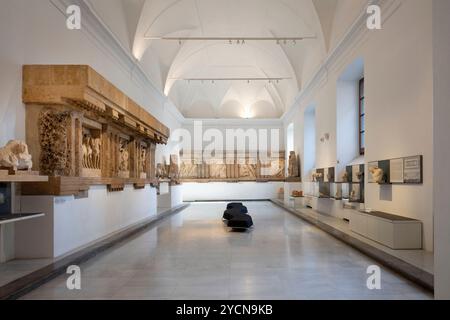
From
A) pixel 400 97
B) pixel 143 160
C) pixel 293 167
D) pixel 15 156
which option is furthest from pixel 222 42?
pixel 15 156

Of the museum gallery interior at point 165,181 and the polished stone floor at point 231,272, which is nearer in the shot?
the polished stone floor at point 231,272

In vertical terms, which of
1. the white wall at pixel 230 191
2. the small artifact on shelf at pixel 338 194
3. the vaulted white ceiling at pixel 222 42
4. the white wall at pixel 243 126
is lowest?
the white wall at pixel 230 191

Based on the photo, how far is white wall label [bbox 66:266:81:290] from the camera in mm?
4995

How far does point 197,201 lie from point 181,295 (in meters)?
21.7

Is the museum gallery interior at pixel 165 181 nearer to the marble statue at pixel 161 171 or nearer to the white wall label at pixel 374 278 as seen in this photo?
the white wall label at pixel 374 278

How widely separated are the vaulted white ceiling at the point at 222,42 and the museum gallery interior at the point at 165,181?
11 centimetres

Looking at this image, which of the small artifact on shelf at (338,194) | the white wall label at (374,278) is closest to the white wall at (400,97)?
the white wall label at (374,278)

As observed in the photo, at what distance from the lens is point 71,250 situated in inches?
277

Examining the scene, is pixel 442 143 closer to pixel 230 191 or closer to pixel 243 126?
pixel 230 191

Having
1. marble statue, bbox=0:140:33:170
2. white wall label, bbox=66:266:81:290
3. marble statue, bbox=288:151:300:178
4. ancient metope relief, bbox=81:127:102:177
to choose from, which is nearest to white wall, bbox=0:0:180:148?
marble statue, bbox=0:140:33:170

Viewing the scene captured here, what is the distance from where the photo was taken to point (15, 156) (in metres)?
5.12

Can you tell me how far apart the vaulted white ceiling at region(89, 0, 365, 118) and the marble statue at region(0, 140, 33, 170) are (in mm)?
5826

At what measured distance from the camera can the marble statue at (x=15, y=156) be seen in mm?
4965

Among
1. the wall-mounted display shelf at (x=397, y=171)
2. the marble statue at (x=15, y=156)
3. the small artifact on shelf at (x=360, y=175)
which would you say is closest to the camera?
the marble statue at (x=15, y=156)
